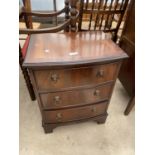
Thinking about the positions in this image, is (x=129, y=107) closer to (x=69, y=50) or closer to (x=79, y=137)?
(x=79, y=137)

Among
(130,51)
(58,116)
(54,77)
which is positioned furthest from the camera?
(130,51)

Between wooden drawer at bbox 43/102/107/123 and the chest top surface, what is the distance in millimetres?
517

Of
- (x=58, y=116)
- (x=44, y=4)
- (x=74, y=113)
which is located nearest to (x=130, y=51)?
(x=74, y=113)

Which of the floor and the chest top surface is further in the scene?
the floor

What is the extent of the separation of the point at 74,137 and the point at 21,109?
717mm

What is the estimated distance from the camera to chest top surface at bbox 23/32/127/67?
87cm

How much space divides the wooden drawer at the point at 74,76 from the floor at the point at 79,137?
0.66 meters

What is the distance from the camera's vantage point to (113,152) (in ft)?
4.32

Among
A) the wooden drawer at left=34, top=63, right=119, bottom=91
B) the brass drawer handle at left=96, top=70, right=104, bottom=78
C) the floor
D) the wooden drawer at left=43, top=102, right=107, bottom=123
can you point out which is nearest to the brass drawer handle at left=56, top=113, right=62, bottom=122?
the wooden drawer at left=43, top=102, right=107, bottom=123

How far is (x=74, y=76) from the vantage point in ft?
3.14

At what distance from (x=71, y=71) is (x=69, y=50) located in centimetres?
16

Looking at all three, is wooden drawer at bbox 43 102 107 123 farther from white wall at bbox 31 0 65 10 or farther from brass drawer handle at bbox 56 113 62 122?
white wall at bbox 31 0 65 10
